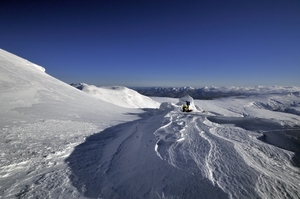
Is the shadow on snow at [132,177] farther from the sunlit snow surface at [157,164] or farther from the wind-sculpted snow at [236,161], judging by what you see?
the wind-sculpted snow at [236,161]

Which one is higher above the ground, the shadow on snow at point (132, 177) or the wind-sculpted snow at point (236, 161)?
the wind-sculpted snow at point (236, 161)

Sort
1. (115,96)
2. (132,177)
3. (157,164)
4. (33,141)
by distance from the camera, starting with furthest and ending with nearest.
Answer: (115,96) < (33,141) < (157,164) < (132,177)

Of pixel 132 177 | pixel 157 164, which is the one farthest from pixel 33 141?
pixel 157 164

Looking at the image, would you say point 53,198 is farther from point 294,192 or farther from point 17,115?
point 17,115

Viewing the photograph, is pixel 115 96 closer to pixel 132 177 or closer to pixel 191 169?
pixel 132 177

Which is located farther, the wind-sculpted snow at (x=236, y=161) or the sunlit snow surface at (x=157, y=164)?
the sunlit snow surface at (x=157, y=164)

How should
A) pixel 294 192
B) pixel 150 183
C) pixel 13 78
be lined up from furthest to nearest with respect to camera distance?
pixel 13 78
pixel 150 183
pixel 294 192

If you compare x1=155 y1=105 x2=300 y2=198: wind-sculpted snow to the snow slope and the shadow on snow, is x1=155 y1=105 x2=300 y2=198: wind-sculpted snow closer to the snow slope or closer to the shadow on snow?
the shadow on snow

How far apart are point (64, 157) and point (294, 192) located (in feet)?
20.9

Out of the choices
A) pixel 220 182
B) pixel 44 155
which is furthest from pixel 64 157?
pixel 220 182

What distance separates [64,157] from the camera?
5348 millimetres

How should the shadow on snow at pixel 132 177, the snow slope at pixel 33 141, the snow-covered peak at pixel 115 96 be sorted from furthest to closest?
the snow-covered peak at pixel 115 96
the snow slope at pixel 33 141
the shadow on snow at pixel 132 177

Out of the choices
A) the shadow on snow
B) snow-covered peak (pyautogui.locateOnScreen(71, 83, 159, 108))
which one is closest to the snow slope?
the shadow on snow

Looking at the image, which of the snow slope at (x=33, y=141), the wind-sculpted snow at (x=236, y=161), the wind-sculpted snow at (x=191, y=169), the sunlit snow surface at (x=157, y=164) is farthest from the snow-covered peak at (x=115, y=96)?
the wind-sculpted snow at (x=236, y=161)
